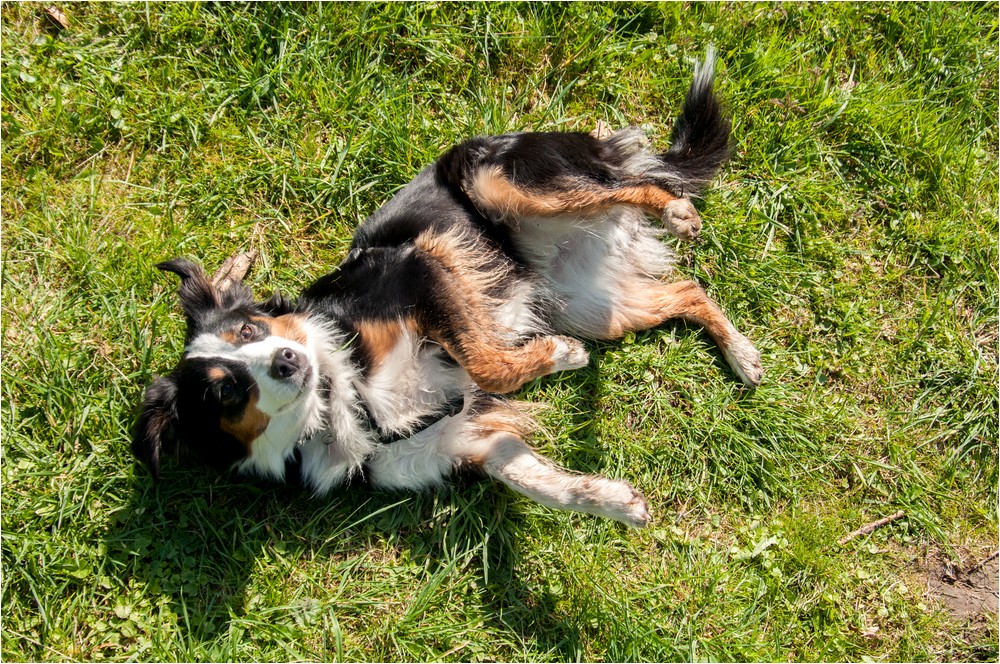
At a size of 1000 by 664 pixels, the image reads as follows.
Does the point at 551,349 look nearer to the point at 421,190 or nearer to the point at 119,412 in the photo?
the point at 421,190

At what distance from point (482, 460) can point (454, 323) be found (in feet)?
2.45

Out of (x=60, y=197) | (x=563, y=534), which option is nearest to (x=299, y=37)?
(x=60, y=197)

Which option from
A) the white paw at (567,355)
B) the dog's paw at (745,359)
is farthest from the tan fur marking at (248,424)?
the dog's paw at (745,359)

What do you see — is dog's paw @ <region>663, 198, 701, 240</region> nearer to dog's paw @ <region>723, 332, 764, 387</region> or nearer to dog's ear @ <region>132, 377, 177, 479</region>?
dog's paw @ <region>723, 332, 764, 387</region>

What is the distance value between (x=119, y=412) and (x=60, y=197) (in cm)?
139

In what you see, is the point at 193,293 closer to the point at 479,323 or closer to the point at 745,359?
the point at 479,323

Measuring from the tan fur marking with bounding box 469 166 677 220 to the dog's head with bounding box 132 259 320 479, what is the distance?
1.12 meters

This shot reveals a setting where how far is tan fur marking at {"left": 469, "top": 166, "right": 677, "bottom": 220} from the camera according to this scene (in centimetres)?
346

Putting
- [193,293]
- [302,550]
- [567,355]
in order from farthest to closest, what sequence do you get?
1. [302,550]
2. [567,355]
3. [193,293]

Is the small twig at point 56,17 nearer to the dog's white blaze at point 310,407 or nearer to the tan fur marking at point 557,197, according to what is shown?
the dog's white blaze at point 310,407

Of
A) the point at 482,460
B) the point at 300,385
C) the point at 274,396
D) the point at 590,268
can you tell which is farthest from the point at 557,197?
the point at 274,396

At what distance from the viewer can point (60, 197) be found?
4.10 m

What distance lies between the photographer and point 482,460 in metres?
3.48

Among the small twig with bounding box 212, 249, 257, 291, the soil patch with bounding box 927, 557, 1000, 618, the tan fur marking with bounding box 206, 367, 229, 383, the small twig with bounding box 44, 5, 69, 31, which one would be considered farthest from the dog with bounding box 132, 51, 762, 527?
the small twig with bounding box 44, 5, 69, 31
